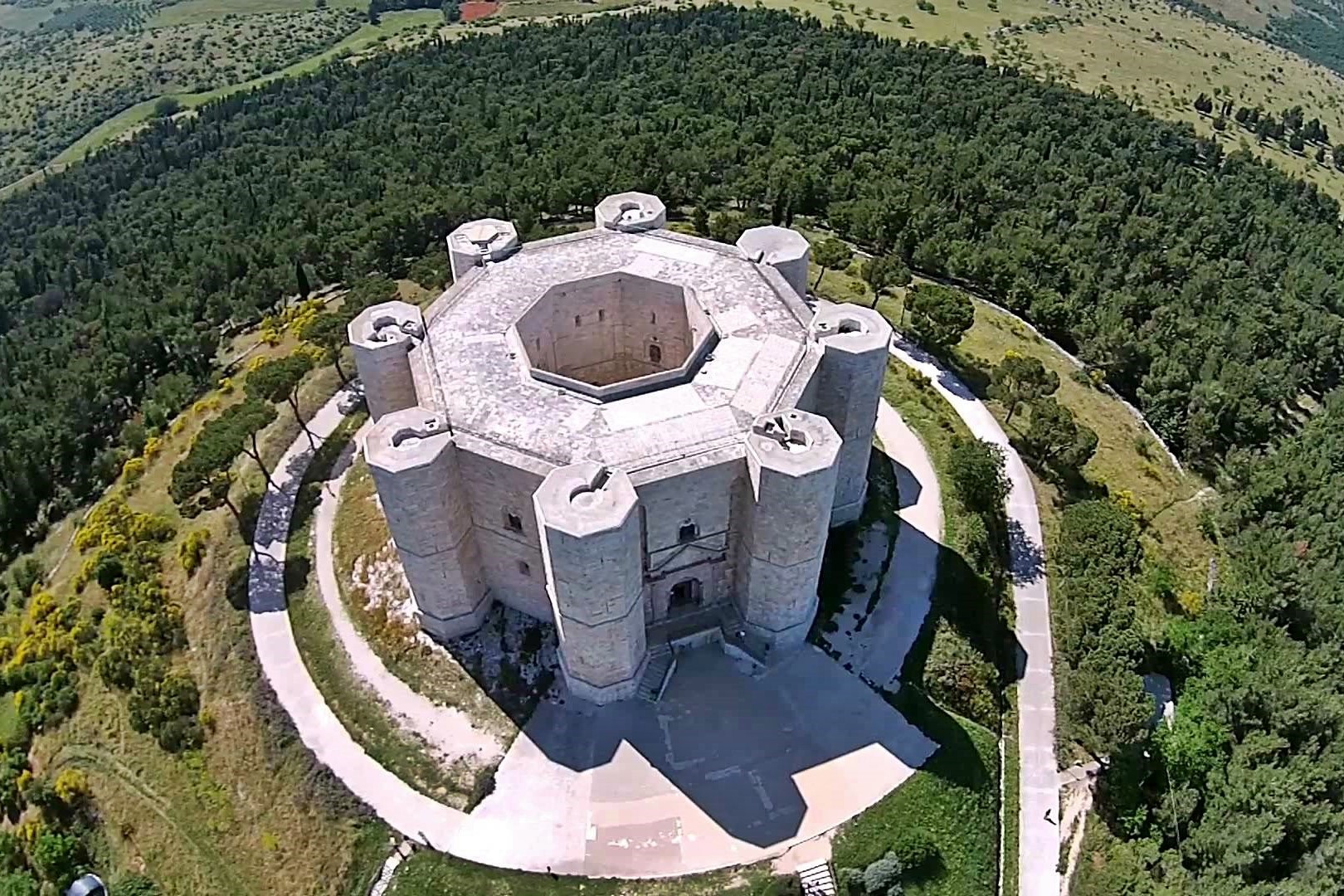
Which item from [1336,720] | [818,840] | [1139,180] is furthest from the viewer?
[1139,180]

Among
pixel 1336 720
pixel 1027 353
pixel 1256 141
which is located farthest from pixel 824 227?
pixel 1256 141

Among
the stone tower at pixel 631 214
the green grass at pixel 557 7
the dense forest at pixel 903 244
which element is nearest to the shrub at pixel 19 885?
the dense forest at pixel 903 244

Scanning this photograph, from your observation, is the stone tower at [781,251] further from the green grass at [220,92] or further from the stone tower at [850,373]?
the green grass at [220,92]

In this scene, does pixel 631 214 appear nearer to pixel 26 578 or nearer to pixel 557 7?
pixel 26 578

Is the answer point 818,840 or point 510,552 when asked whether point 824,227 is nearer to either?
point 510,552

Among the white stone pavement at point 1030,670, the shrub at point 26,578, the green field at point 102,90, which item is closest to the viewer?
the white stone pavement at point 1030,670

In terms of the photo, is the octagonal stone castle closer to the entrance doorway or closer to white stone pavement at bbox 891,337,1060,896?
the entrance doorway
